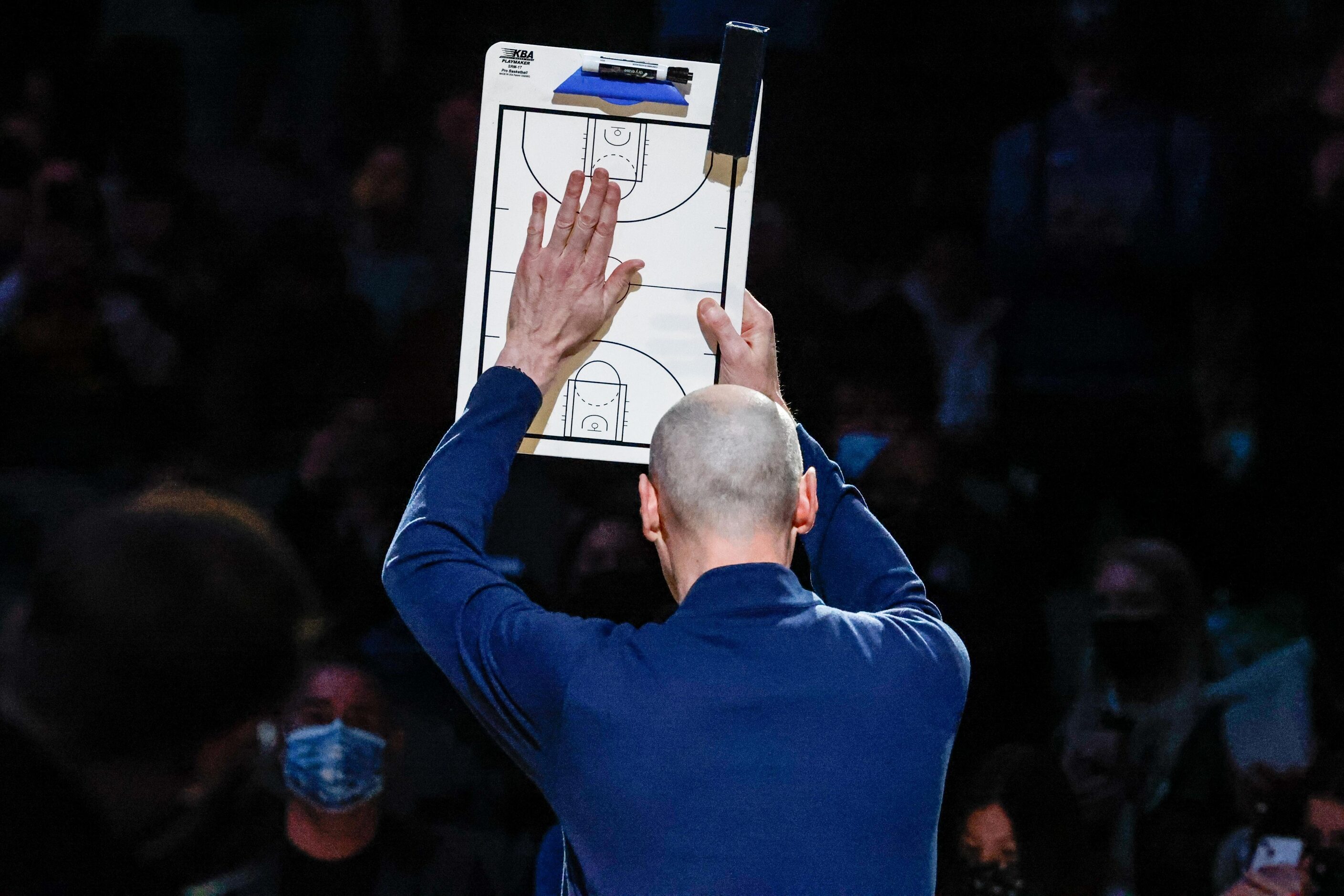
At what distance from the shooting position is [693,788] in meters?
0.84

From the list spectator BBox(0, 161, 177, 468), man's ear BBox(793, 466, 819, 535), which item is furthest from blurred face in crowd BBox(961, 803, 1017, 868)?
spectator BBox(0, 161, 177, 468)

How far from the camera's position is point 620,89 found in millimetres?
1160

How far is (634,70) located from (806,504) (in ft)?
1.63

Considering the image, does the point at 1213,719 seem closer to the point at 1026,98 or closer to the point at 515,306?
the point at 1026,98

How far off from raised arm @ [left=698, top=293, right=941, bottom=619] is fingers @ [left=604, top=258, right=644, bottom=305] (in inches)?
3.2

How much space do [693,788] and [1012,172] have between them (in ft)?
2.79

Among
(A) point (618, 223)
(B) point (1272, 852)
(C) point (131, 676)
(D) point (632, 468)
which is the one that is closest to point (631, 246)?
(A) point (618, 223)

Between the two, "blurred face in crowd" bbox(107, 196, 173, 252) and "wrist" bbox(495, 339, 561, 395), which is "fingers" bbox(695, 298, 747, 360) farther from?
"blurred face in crowd" bbox(107, 196, 173, 252)

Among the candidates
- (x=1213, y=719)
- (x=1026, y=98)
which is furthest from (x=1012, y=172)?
(x=1213, y=719)

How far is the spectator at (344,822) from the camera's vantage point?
1.30 meters

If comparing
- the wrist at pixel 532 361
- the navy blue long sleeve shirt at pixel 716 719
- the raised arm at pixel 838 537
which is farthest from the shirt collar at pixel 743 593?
the wrist at pixel 532 361

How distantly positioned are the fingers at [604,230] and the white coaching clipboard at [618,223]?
0.09ft

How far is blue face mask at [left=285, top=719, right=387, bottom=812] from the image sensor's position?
1.30 m

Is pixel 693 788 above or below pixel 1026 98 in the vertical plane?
below
